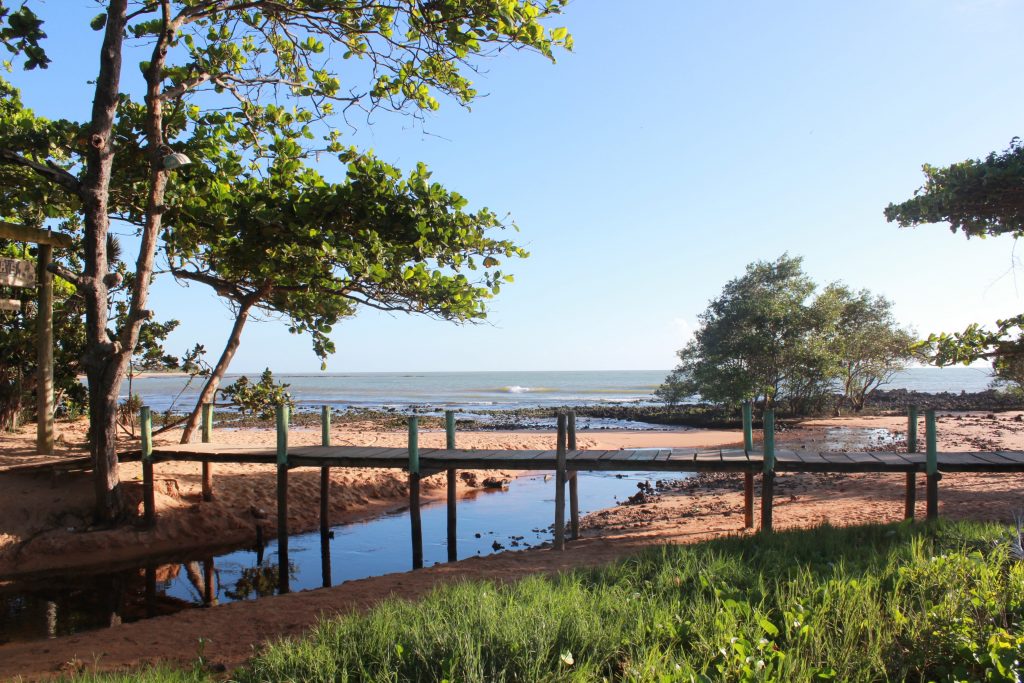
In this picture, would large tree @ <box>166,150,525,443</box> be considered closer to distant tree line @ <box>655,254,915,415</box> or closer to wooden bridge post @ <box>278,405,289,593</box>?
wooden bridge post @ <box>278,405,289,593</box>

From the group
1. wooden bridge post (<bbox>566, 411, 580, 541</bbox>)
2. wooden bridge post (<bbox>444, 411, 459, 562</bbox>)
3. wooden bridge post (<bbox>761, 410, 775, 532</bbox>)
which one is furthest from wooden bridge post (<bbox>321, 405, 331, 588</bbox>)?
wooden bridge post (<bbox>761, 410, 775, 532</bbox>)

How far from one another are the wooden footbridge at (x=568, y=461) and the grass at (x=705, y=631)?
3.52m

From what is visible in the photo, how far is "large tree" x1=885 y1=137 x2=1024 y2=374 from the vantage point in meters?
9.81

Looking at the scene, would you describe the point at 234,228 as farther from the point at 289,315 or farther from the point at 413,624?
the point at 413,624

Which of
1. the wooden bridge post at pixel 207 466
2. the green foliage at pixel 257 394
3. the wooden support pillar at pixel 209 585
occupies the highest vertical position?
the green foliage at pixel 257 394

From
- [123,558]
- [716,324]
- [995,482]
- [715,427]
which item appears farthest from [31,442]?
[715,427]

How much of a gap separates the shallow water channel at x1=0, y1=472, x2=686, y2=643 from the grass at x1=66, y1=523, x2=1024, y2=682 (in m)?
4.08

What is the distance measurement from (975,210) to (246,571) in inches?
464

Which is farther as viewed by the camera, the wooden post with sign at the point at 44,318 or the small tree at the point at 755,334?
the small tree at the point at 755,334

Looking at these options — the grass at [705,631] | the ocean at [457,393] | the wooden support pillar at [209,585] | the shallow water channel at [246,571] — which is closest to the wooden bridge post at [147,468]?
the shallow water channel at [246,571]

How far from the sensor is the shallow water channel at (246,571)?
27.8 ft

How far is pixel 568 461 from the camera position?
10.0 metres

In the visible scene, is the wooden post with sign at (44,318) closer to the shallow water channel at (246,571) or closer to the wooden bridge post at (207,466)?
the wooden bridge post at (207,466)

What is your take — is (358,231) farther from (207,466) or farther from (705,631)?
(705,631)
